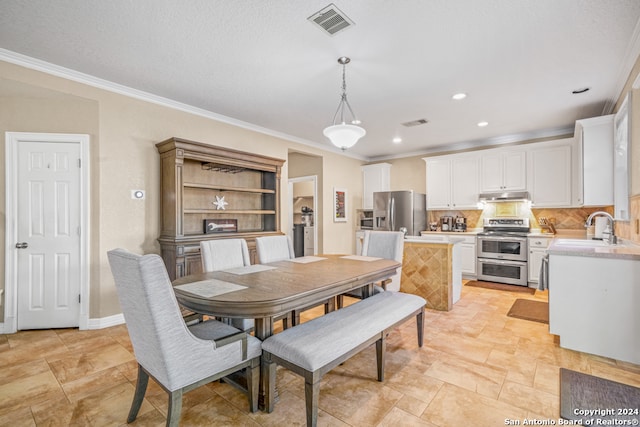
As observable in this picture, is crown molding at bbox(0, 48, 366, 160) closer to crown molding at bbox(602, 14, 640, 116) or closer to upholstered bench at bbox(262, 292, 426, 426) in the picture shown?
upholstered bench at bbox(262, 292, 426, 426)

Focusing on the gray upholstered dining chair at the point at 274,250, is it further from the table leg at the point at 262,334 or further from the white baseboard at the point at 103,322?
the white baseboard at the point at 103,322

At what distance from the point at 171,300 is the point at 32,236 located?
2.88 meters

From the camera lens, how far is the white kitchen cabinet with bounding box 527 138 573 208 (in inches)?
186

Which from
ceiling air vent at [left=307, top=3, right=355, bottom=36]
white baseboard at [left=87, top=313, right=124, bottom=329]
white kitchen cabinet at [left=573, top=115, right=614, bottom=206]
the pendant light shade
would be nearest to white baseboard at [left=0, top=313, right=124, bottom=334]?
white baseboard at [left=87, top=313, right=124, bottom=329]

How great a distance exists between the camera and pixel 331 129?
110 inches

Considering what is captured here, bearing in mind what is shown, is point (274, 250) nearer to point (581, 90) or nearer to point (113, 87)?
point (113, 87)

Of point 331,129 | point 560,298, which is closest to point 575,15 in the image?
point 331,129

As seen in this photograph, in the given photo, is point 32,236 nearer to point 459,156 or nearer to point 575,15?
point 575,15

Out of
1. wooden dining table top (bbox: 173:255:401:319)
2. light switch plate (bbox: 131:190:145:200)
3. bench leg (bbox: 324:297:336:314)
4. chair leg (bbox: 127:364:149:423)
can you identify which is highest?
light switch plate (bbox: 131:190:145:200)

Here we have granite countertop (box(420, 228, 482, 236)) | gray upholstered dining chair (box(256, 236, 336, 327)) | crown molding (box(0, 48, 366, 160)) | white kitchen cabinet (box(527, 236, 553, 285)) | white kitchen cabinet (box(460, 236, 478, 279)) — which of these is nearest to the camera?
crown molding (box(0, 48, 366, 160))

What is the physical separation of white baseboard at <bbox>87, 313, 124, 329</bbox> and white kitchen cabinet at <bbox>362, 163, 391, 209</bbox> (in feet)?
16.7

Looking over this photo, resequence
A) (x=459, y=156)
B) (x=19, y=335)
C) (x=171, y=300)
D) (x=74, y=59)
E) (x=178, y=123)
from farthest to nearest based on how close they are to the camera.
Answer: (x=459, y=156) < (x=178, y=123) < (x=19, y=335) < (x=74, y=59) < (x=171, y=300)

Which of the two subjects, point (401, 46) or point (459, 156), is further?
point (459, 156)

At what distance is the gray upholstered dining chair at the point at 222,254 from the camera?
2.68 m
